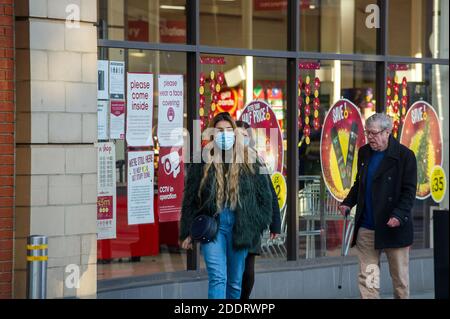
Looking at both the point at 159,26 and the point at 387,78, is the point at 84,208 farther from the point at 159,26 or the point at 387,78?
the point at 387,78

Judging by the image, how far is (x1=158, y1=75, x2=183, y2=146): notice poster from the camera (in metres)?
11.0

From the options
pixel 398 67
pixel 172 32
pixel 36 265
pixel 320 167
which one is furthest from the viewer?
pixel 398 67

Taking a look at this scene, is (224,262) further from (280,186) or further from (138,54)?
(280,186)

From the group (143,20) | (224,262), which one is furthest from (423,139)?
(224,262)

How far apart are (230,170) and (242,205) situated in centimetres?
32

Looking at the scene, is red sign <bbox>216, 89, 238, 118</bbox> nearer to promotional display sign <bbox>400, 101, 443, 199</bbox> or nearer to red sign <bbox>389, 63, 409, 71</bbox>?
red sign <bbox>389, 63, 409, 71</bbox>

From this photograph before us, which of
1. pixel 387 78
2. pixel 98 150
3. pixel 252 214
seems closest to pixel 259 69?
pixel 387 78

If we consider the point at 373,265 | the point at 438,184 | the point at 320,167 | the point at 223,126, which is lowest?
the point at 373,265

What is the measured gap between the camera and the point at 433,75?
1352 cm

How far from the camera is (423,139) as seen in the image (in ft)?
43.5

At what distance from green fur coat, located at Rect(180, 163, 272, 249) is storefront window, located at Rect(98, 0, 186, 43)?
7.50 ft

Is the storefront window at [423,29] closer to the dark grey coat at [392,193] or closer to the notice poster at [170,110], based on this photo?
the notice poster at [170,110]

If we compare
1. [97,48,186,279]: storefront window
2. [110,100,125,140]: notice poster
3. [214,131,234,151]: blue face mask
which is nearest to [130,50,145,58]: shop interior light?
[97,48,186,279]: storefront window

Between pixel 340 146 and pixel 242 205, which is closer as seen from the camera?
pixel 242 205
